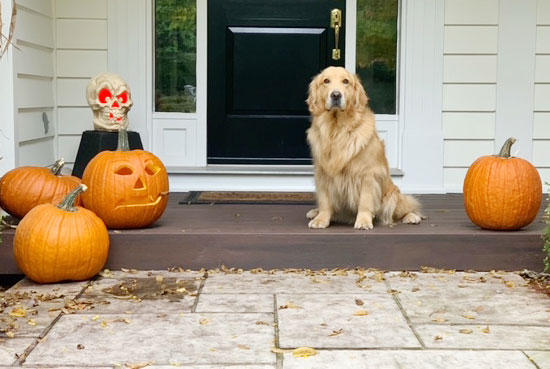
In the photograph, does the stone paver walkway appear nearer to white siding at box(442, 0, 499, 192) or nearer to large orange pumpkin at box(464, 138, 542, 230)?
large orange pumpkin at box(464, 138, 542, 230)

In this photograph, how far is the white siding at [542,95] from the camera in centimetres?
621

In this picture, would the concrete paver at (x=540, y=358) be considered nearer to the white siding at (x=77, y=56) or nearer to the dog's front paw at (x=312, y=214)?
the dog's front paw at (x=312, y=214)

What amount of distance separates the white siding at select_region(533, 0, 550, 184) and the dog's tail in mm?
1718

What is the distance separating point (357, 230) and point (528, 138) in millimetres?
2304

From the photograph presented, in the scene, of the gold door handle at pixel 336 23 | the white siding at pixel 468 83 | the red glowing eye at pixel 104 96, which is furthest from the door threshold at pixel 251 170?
the gold door handle at pixel 336 23

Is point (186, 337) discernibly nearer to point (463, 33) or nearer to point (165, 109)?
point (165, 109)

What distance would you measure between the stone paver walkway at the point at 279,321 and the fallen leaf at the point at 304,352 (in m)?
0.01

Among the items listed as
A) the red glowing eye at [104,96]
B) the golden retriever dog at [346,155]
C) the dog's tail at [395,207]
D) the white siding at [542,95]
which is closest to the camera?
the golden retriever dog at [346,155]

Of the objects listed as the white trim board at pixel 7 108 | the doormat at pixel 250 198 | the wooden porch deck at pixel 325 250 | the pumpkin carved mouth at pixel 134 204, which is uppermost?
the white trim board at pixel 7 108

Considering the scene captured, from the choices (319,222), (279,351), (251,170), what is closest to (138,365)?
(279,351)

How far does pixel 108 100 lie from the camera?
585 centimetres

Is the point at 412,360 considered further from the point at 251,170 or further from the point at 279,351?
the point at 251,170

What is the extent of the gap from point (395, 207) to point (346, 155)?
0.47 metres

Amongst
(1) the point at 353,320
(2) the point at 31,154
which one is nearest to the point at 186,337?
(1) the point at 353,320
